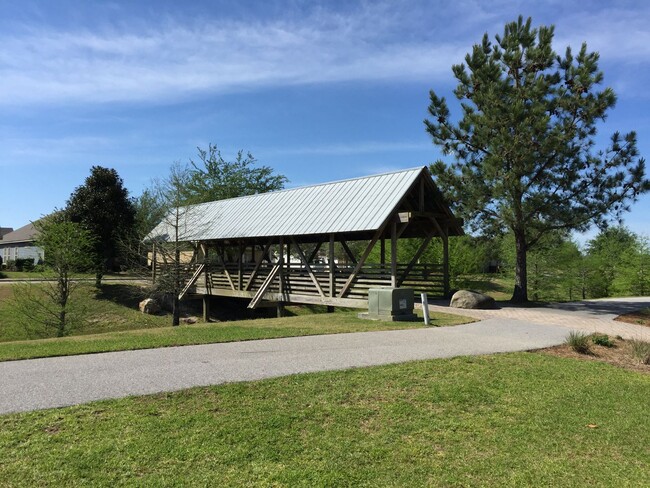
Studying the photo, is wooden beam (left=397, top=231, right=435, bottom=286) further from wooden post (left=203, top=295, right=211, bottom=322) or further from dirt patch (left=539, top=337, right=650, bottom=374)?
wooden post (left=203, top=295, right=211, bottom=322)

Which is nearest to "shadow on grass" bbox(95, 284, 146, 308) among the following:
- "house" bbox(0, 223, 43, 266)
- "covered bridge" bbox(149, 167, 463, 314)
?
"covered bridge" bbox(149, 167, 463, 314)

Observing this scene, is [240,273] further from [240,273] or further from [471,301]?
[471,301]

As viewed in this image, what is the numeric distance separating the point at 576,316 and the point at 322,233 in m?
8.78

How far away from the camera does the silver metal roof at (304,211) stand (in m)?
16.8

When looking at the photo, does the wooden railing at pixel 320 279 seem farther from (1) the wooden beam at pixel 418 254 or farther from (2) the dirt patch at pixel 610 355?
(2) the dirt patch at pixel 610 355

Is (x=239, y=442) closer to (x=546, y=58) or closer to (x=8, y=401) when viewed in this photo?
(x=8, y=401)

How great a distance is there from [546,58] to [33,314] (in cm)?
2127

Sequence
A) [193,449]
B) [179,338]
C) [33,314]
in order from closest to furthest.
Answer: [193,449] < [179,338] < [33,314]

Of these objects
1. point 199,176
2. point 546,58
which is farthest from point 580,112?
point 199,176

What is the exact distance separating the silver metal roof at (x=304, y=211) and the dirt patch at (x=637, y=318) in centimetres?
788

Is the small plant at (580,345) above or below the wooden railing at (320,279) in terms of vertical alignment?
below

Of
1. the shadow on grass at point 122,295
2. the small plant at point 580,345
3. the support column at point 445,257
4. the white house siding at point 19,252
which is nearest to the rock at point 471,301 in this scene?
the support column at point 445,257

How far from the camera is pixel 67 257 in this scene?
18.4m

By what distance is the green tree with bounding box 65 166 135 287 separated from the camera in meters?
27.7
